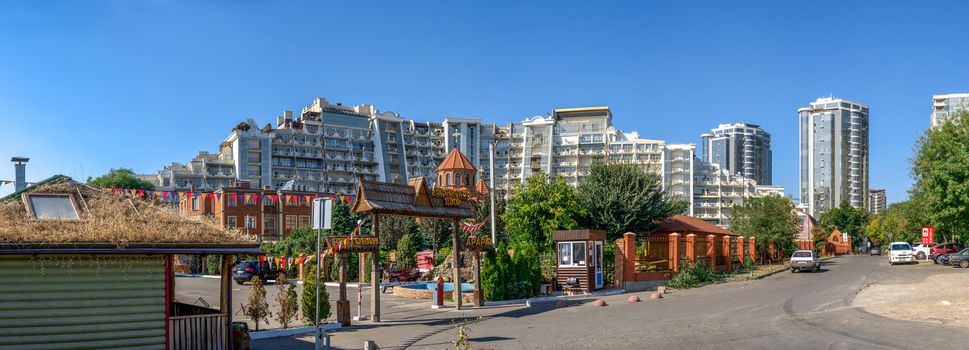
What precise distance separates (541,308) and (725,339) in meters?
10.1

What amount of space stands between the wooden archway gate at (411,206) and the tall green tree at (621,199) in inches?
604

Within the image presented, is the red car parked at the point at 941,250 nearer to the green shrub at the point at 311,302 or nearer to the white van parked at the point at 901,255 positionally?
the white van parked at the point at 901,255

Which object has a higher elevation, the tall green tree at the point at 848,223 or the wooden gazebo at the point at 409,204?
the wooden gazebo at the point at 409,204

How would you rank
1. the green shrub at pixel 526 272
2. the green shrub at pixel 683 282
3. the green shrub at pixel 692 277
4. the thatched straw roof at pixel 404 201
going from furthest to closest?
the green shrub at pixel 692 277 → the green shrub at pixel 683 282 → the green shrub at pixel 526 272 → the thatched straw roof at pixel 404 201

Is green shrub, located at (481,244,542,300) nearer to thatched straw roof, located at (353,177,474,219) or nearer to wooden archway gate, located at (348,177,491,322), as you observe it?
wooden archway gate, located at (348,177,491,322)

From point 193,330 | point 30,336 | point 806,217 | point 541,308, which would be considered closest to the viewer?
point 30,336

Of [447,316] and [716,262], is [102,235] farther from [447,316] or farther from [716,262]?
[716,262]

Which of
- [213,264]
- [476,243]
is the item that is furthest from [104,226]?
[213,264]

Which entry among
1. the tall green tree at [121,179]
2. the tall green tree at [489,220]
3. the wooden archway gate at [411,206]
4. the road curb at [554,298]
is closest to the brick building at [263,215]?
the tall green tree at [121,179]

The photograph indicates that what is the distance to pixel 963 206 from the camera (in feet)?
149

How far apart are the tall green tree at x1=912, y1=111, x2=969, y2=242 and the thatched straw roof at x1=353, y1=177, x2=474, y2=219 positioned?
33014 millimetres

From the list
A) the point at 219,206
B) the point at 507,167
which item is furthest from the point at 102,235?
the point at 507,167

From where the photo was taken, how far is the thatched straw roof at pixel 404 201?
2306 centimetres

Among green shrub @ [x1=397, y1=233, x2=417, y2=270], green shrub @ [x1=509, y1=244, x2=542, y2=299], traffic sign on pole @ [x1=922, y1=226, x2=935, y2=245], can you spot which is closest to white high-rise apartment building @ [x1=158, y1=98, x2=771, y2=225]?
traffic sign on pole @ [x1=922, y1=226, x2=935, y2=245]
